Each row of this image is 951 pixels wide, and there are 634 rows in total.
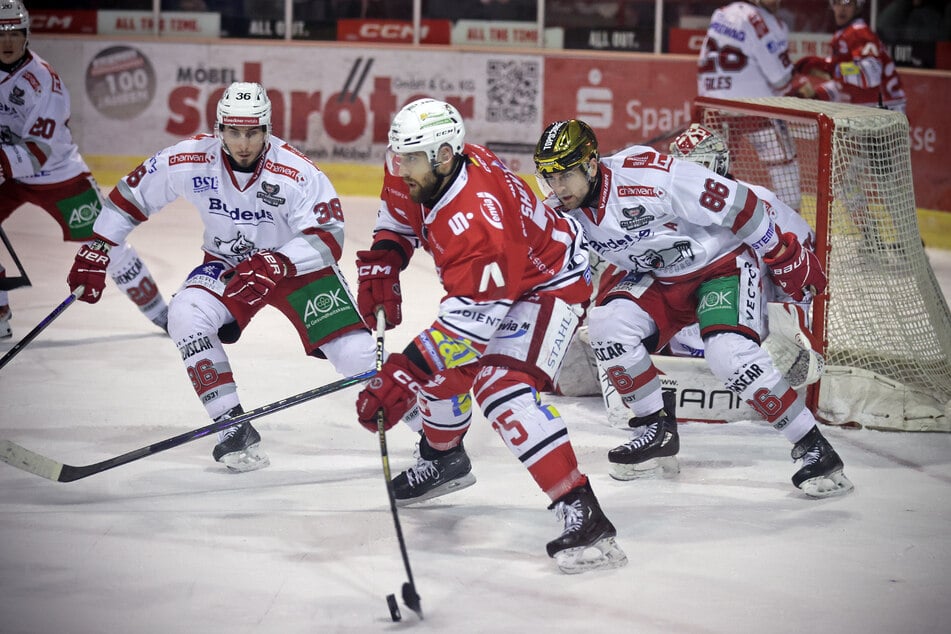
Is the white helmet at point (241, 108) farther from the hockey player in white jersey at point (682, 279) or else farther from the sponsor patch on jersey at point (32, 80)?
the sponsor patch on jersey at point (32, 80)

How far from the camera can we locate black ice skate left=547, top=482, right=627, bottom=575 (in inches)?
126

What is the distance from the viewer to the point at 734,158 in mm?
5711

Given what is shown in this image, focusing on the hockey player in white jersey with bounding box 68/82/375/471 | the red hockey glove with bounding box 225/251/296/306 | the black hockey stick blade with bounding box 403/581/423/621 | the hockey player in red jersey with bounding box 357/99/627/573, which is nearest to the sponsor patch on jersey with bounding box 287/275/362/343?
→ the hockey player in white jersey with bounding box 68/82/375/471

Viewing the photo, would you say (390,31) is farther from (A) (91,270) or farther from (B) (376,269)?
(B) (376,269)

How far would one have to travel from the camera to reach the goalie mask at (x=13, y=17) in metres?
5.36

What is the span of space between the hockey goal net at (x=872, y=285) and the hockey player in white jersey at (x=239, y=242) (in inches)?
66.2

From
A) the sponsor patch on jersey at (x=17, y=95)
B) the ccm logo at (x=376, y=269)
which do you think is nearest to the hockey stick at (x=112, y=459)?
the ccm logo at (x=376, y=269)

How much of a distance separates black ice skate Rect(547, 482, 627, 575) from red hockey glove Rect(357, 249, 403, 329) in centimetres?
79

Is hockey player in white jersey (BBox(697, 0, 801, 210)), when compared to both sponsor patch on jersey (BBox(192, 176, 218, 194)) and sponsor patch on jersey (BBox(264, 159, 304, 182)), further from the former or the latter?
sponsor patch on jersey (BBox(192, 176, 218, 194))

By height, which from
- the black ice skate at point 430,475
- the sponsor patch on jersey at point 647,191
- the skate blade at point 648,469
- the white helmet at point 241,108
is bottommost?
the skate blade at point 648,469

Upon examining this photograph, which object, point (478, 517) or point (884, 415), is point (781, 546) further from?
point (884, 415)

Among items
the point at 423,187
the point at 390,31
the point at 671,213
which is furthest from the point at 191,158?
the point at 390,31

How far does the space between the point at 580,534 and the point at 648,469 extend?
0.90 m

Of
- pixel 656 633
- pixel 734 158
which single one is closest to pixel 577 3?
pixel 734 158
